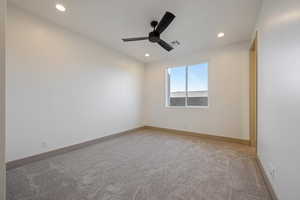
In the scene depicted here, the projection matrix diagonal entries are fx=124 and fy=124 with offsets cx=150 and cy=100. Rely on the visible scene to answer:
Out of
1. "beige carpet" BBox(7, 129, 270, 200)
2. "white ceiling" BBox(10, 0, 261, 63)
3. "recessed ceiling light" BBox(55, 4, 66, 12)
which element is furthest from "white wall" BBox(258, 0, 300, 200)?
"recessed ceiling light" BBox(55, 4, 66, 12)

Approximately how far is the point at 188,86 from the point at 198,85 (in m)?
0.36

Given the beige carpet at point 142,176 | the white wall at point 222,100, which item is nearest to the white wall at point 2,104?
the beige carpet at point 142,176

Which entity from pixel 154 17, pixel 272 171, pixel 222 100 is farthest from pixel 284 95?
pixel 222 100

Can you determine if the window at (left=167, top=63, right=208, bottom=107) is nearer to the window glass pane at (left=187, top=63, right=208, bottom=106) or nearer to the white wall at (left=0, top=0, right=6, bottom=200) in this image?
the window glass pane at (left=187, top=63, right=208, bottom=106)

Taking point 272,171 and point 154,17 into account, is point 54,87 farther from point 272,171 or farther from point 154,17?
point 272,171

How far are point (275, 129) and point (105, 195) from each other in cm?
226

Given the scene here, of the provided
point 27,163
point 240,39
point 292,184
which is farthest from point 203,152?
point 27,163

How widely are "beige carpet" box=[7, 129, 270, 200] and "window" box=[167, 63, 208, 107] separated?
6.06ft

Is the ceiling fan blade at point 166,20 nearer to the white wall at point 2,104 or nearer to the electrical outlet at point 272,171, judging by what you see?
the white wall at point 2,104

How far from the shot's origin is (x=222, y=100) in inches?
146

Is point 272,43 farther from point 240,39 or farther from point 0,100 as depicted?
point 0,100

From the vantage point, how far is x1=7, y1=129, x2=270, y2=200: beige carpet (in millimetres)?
1569

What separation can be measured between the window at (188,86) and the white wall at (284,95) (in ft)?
7.79

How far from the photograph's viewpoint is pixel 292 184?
113cm
